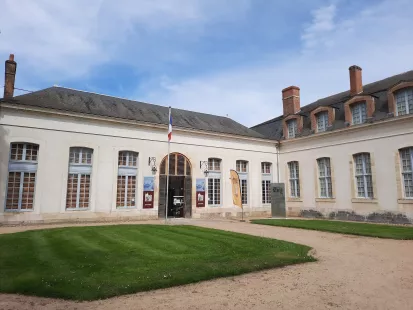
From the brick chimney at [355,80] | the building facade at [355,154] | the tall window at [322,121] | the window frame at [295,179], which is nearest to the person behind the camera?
the building facade at [355,154]

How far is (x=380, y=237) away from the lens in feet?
30.1

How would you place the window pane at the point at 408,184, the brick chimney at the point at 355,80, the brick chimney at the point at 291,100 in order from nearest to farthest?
the window pane at the point at 408,184 < the brick chimney at the point at 355,80 < the brick chimney at the point at 291,100

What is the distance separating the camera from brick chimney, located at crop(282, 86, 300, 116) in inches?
813

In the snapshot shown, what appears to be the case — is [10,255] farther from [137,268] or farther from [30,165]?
[30,165]

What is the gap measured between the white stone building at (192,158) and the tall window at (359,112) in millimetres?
55

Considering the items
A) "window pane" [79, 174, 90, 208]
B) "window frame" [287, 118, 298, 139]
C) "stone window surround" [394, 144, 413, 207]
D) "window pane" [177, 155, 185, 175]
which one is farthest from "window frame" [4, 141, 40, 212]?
"stone window surround" [394, 144, 413, 207]

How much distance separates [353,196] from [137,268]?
1371 centimetres

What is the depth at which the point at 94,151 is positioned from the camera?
13.8 metres

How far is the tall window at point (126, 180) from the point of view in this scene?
14.3 metres

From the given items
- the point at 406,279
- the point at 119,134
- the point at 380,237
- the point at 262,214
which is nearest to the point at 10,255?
the point at 406,279

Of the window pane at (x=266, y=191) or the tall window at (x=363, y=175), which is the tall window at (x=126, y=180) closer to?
the window pane at (x=266, y=191)

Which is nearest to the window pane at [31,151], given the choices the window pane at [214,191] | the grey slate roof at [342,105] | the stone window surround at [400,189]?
the window pane at [214,191]

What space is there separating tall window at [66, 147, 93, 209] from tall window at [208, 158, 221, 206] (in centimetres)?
663

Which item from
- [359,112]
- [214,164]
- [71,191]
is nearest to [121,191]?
[71,191]
